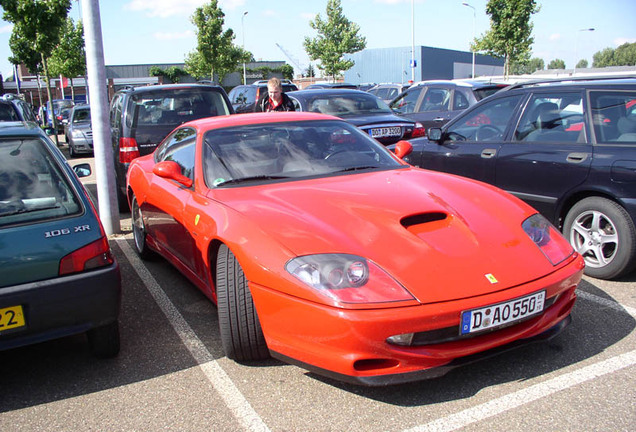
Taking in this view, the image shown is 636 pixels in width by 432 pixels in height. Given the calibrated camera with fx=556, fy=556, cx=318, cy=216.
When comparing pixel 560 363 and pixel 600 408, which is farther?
pixel 560 363

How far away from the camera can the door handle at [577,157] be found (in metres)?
4.53

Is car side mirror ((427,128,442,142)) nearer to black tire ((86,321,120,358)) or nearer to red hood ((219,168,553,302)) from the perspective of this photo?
red hood ((219,168,553,302))

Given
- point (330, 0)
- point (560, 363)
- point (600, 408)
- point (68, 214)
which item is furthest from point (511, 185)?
point (330, 0)

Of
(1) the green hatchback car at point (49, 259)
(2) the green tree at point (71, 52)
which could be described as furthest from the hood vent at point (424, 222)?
(2) the green tree at point (71, 52)

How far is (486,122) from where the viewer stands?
18.3ft

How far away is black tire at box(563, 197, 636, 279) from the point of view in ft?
13.9

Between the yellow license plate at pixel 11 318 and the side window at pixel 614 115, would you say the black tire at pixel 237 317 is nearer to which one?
the yellow license plate at pixel 11 318

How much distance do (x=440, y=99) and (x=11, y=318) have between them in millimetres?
9149

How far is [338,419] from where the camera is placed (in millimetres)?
2609

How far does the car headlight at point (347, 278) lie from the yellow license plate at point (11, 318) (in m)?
1.36

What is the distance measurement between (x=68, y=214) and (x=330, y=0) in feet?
153

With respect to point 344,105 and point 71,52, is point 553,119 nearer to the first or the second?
point 344,105

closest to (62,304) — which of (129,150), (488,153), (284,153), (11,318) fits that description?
(11,318)

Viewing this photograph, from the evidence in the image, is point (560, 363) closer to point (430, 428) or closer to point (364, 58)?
point (430, 428)
